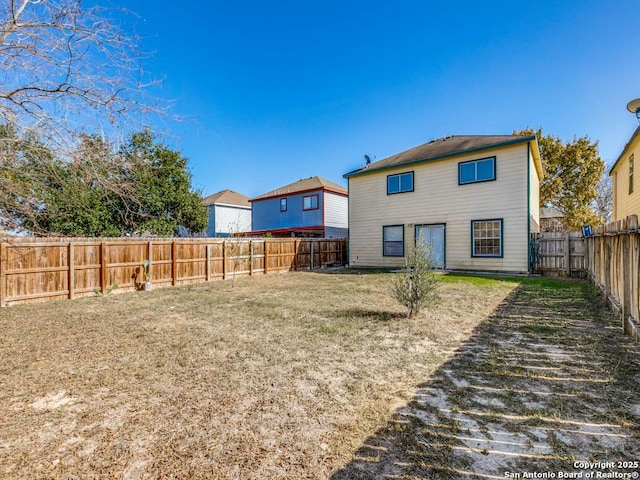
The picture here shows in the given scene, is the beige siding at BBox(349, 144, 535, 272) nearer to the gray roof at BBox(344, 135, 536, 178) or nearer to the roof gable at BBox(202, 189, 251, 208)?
the gray roof at BBox(344, 135, 536, 178)

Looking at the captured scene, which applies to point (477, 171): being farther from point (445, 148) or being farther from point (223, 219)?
point (223, 219)

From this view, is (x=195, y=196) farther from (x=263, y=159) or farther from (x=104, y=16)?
(x=104, y=16)

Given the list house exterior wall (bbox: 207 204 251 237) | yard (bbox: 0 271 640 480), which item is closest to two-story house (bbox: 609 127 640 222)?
yard (bbox: 0 271 640 480)

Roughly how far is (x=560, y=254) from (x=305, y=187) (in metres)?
16.3

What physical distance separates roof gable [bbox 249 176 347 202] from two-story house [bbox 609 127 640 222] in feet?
49.6

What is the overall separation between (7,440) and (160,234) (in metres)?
16.1

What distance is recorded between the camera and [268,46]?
1141 centimetres

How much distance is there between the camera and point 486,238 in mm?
12367

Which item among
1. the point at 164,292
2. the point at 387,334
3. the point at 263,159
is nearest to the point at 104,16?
the point at 387,334

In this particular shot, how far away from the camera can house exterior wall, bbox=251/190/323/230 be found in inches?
856

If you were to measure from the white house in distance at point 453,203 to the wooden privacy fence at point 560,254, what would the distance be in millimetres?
894

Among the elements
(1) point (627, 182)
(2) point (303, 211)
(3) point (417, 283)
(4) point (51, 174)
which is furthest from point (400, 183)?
(4) point (51, 174)

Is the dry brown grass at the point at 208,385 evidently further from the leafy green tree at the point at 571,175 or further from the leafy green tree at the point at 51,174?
the leafy green tree at the point at 571,175

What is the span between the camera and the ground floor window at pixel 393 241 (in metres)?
14.6
